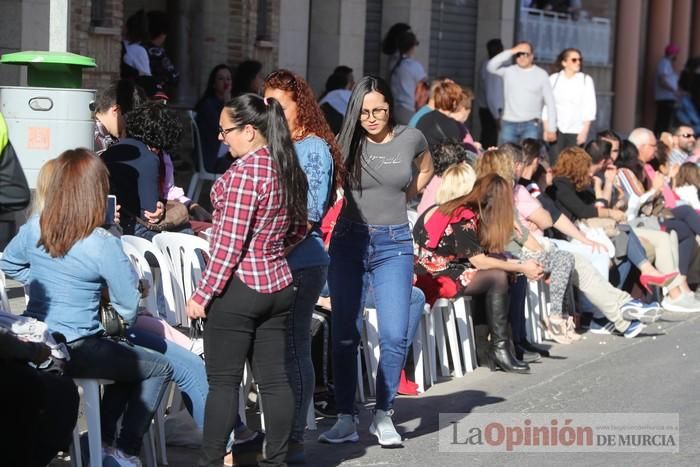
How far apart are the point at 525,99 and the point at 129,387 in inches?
415

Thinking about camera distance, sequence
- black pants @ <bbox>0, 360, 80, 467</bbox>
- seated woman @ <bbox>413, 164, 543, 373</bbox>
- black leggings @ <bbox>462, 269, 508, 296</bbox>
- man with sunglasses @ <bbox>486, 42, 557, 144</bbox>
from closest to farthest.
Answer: black pants @ <bbox>0, 360, 80, 467</bbox> → seated woman @ <bbox>413, 164, 543, 373</bbox> → black leggings @ <bbox>462, 269, 508, 296</bbox> → man with sunglasses @ <bbox>486, 42, 557, 144</bbox>

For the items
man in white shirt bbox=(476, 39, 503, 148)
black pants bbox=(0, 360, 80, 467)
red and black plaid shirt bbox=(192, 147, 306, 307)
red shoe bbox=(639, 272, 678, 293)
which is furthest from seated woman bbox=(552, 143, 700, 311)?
black pants bbox=(0, 360, 80, 467)

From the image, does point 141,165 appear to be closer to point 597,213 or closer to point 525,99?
point 597,213

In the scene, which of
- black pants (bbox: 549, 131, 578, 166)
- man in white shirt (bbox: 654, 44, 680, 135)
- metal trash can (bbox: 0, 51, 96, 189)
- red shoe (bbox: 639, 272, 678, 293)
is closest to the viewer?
metal trash can (bbox: 0, 51, 96, 189)

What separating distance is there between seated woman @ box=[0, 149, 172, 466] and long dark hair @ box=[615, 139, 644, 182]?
941cm

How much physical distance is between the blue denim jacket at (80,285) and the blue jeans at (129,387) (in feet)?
0.47

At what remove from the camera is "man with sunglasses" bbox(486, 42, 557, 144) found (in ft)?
53.7

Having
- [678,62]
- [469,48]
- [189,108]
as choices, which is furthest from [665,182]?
[678,62]

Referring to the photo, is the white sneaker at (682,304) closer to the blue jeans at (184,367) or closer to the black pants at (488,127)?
the black pants at (488,127)

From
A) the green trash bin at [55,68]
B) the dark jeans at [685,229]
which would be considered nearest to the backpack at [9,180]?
the green trash bin at [55,68]

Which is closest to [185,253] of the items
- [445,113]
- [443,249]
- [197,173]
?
[443,249]

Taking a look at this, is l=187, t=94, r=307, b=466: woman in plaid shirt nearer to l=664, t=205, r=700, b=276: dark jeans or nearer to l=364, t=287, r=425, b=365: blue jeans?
l=364, t=287, r=425, b=365: blue jeans

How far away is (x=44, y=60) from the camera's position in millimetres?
8375

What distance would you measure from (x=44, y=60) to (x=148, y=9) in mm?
7585
